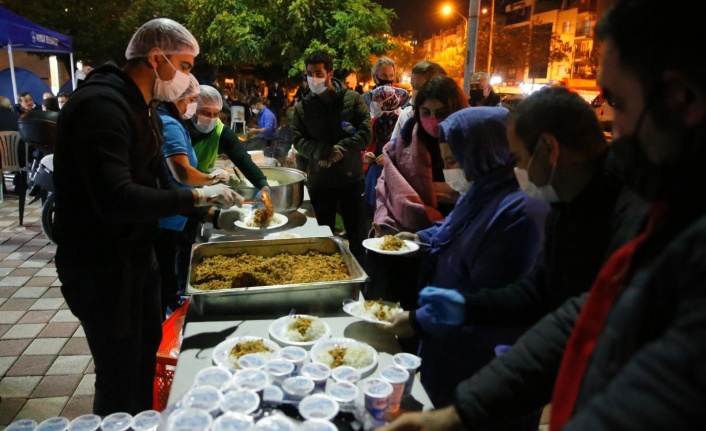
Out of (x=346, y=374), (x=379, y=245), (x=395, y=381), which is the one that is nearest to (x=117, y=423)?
(x=346, y=374)

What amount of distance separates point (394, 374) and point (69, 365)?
9.05 ft

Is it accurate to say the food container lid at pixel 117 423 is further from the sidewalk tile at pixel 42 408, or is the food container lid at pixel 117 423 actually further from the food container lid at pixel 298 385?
the sidewalk tile at pixel 42 408

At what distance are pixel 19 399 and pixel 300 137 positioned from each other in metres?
2.87

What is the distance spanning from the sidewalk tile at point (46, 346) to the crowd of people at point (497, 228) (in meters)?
1.11

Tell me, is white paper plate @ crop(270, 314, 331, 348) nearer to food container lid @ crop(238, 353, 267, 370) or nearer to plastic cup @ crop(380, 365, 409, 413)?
food container lid @ crop(238, 353, 267, 370)

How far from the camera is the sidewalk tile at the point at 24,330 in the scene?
359 cm

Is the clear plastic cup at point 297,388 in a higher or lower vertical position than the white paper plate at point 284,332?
higher

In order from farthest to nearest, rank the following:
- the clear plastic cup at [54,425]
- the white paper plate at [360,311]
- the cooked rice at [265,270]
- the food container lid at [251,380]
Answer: the cooked rice at [265,270] → the white paper plate at [360,311] → the food container lid at [251,380] → the clear plastic cup at [54,425]

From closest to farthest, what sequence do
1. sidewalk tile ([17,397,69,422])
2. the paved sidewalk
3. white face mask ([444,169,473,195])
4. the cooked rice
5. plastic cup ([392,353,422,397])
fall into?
1. plastic cup ([392,353,422,397])
2. white face mask ([444,169,473,195])
3. the cooked rice
4. sidewalk tile ([17,397,69,422])
5. the paved sidewalk

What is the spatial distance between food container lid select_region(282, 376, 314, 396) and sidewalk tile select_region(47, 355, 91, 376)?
7.89 ft

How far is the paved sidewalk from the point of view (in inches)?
110

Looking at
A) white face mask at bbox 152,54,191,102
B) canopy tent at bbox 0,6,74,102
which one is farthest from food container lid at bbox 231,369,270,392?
canopy tent at bbox 0,6,74,102

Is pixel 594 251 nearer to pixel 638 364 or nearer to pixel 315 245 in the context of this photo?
pixel 638 364

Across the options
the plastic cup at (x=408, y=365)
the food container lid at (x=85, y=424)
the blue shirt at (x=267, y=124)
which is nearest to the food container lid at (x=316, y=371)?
the plastic cup at (x=408, y=365)
